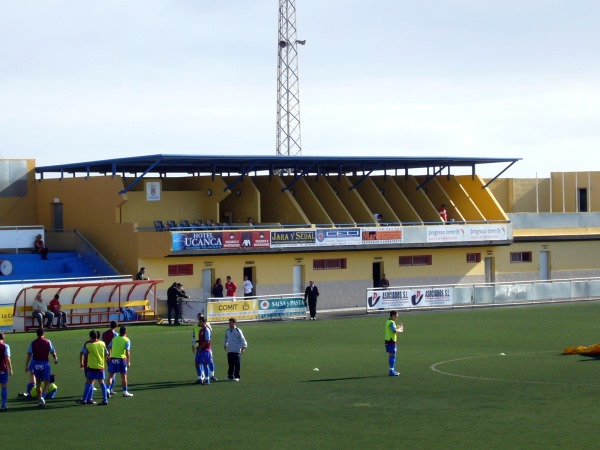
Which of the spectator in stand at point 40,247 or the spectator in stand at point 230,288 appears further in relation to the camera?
the spectator in stand at point 40,247

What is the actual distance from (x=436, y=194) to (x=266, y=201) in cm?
1170

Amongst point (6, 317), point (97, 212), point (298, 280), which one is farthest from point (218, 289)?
point (6, 317)

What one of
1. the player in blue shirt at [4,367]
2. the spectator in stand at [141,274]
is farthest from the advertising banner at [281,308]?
the player in blue shirt at [4,367]

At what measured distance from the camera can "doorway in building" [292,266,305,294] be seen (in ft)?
183

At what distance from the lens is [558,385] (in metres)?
27.1

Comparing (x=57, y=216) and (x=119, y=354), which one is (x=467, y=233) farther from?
(x=119, y=354)

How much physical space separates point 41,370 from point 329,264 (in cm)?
3270

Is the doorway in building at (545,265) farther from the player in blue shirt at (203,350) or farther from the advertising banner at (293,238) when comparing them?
the player in blue shirt at (203,350)

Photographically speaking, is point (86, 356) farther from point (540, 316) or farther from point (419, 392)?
point (540, 316)

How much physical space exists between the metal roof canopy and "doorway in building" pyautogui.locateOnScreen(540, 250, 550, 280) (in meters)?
6.16

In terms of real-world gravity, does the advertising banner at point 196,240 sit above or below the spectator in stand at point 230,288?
above

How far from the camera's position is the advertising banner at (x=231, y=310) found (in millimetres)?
46719

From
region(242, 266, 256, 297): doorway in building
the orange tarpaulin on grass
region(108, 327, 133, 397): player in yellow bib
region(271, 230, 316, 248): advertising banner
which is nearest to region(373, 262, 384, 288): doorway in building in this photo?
region(271, 230, 316, 248): advertising banner

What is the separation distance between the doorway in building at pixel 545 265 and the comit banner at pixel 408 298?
46.2 feet
